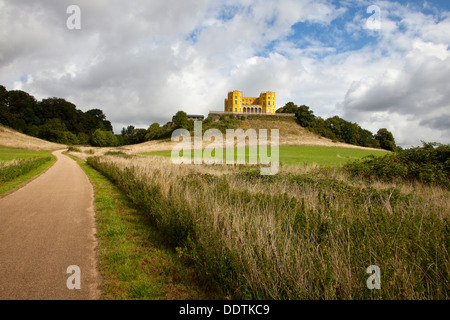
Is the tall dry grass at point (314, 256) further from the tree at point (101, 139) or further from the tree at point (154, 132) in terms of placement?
the tree at point (101, 139)

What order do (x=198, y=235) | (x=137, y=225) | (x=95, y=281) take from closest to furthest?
(x=95, y=281) < (x=198, y=235) < (x=137, y=225)

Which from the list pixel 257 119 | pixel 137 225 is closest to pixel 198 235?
pixel 137 225

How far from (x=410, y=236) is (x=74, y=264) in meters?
6.09

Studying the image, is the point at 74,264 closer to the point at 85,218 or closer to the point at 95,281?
the point at 95,281

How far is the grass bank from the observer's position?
3.41 metres

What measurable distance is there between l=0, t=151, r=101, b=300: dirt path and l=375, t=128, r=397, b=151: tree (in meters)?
120

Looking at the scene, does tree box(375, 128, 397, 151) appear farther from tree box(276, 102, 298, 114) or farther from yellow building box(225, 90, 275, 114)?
yellow building box(225, 90, 275, 114)

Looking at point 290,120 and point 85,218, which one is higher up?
point 290,120

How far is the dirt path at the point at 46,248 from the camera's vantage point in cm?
337

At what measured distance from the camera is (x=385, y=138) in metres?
105

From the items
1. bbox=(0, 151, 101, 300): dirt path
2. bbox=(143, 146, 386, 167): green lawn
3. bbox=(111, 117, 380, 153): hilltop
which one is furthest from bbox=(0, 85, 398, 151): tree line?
bbox=(0, 151, 101, 300): dirt path

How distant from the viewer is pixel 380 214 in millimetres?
4824

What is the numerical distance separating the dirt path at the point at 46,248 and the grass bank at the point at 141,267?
234mm

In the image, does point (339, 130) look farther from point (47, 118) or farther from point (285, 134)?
point (47, 118)
